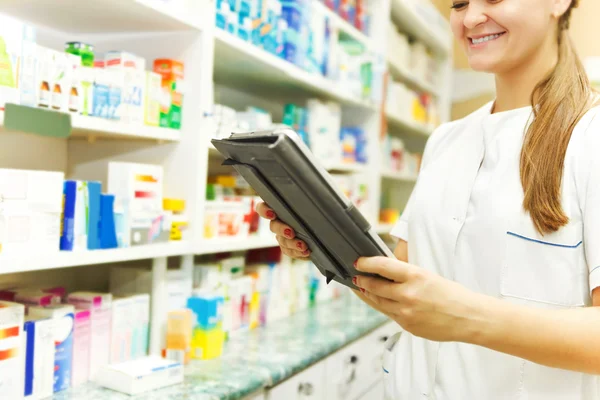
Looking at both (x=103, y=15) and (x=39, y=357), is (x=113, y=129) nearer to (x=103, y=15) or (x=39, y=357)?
(x=103, y=15)

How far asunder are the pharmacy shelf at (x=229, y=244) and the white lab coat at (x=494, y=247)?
0.82 meters

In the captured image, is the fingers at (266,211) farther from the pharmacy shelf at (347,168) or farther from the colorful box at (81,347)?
the pharmacy shelf at (347,168)

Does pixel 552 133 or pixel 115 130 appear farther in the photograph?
pixel 115 130

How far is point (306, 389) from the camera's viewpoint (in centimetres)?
219

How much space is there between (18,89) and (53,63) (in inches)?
5.5

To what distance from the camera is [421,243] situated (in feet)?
4.87

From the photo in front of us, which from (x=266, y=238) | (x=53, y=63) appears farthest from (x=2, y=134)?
(x=266, y=238)

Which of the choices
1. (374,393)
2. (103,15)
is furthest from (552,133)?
(374,393)

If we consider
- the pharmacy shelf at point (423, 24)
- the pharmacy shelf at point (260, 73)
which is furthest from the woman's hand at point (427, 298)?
the pharmacy shelf at point (423, 24)

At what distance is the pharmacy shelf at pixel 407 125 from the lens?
3.96m

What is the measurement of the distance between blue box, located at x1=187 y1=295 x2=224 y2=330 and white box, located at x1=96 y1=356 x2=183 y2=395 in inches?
11.8

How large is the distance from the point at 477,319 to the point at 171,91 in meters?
1.40

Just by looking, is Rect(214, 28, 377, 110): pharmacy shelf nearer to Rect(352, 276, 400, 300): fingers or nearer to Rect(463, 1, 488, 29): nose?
Rect(463, 1, 488, 29): nose

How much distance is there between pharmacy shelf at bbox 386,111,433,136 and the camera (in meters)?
3.96
